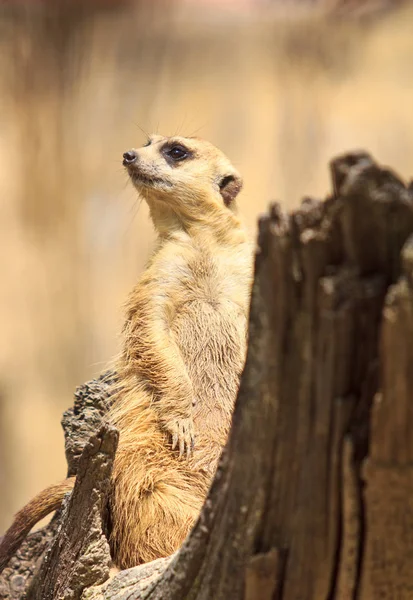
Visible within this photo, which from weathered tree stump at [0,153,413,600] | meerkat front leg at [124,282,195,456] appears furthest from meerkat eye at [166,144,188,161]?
weathered tree stump at [0,153,413,600]

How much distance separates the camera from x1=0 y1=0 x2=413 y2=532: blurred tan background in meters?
2.88

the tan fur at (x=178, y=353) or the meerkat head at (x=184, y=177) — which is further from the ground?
the meerkat head at (x=184, y=177)

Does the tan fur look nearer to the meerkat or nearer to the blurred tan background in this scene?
the meerkat

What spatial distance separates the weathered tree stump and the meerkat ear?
1509mm

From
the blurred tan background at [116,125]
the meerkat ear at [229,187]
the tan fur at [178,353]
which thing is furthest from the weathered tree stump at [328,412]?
the blurred tan background at [116,125]

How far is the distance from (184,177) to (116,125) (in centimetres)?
133

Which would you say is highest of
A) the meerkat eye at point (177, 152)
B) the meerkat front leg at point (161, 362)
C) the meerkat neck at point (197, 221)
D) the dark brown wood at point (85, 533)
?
the meerkat eye at point (177, 152)

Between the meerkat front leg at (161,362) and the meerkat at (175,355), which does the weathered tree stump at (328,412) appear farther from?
the meerkat front leg at (161,362)

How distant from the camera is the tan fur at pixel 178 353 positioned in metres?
1.75

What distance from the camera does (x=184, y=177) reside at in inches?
92.5

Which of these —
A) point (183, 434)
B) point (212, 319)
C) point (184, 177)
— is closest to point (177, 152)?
point (184, 177)

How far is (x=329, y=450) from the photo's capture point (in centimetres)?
90

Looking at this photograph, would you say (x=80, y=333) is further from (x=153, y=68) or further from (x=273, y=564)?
(x=273, y=564)

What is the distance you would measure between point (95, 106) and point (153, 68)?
351 millimetres
